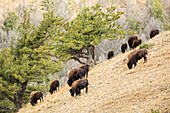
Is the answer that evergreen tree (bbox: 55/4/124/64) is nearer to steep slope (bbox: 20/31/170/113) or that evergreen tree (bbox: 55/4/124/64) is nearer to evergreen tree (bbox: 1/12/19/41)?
steep slope (bbox: 20/31/170/113)

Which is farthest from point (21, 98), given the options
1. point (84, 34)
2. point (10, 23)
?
point (10, 23)

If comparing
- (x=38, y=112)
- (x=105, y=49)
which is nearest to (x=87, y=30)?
(x=38, y=112)

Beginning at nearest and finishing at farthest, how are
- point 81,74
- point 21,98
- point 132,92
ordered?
1. point 132,92
2. point 81,74
3. point 21,98

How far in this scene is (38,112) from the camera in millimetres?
13773

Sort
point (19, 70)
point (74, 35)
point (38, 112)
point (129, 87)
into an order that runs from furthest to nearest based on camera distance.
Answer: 1. point (74, 35)
2. point (19, 70)
3. point (38, 112)
4. point (129, 87)

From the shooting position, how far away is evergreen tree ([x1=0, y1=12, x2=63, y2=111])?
72.5ft

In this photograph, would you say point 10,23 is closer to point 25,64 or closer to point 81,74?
point 25,64

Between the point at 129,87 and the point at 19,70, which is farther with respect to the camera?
the point at 19,70

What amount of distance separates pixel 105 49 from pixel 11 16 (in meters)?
40.9

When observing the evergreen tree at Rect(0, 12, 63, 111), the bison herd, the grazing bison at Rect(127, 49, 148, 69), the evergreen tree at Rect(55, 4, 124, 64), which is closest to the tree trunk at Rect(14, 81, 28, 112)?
the evergreen tree at Rect(0, 12, 63, 111)

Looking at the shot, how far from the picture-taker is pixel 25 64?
22.8 metres

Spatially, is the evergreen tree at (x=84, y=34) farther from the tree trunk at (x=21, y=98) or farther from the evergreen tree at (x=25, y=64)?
the tree trunk at (x=21, y=98)

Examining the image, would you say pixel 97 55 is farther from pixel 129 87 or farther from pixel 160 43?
pixel 129 87

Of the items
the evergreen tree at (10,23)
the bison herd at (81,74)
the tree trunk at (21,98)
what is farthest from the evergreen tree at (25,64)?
the evergreen tree at (10,23)
